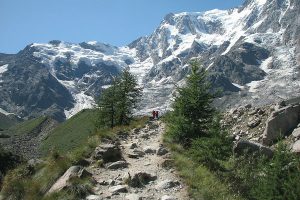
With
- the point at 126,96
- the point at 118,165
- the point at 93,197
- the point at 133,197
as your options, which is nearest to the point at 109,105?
the point at 126,96

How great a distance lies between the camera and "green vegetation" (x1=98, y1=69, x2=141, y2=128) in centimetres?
5275

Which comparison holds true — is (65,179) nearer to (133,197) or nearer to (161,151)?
(133,197)

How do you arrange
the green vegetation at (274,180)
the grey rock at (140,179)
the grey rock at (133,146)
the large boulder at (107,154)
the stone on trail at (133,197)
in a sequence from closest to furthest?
the green vegetation at (274,180), the stone on trail at (133,197), the grey rock at (140,179), the large boulder at (107,154), the grey rock at (133,146)

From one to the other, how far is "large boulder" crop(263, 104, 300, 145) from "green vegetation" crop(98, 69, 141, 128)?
2438 cm

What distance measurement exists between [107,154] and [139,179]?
14.2ft

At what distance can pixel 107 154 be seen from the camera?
2145 cm

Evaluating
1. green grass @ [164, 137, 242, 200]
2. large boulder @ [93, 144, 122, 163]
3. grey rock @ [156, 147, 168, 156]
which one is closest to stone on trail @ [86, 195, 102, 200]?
green grass @ [164, 137, 242, 200]

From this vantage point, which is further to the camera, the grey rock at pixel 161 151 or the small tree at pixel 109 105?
the small tree at pixel 109 105

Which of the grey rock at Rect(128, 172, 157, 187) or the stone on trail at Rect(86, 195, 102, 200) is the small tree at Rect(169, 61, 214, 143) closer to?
the grey rock at Rect(128, 172, 157, 187)

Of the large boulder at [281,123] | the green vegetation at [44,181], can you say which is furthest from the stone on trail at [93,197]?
the large boulder at [281,123]

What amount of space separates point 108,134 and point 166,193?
45.5 ft

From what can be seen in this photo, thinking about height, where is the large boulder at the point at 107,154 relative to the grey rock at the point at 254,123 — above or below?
above

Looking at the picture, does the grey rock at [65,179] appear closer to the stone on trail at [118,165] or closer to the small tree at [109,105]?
the stone on trail at [118,165]

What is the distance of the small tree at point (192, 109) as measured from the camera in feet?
86.0
